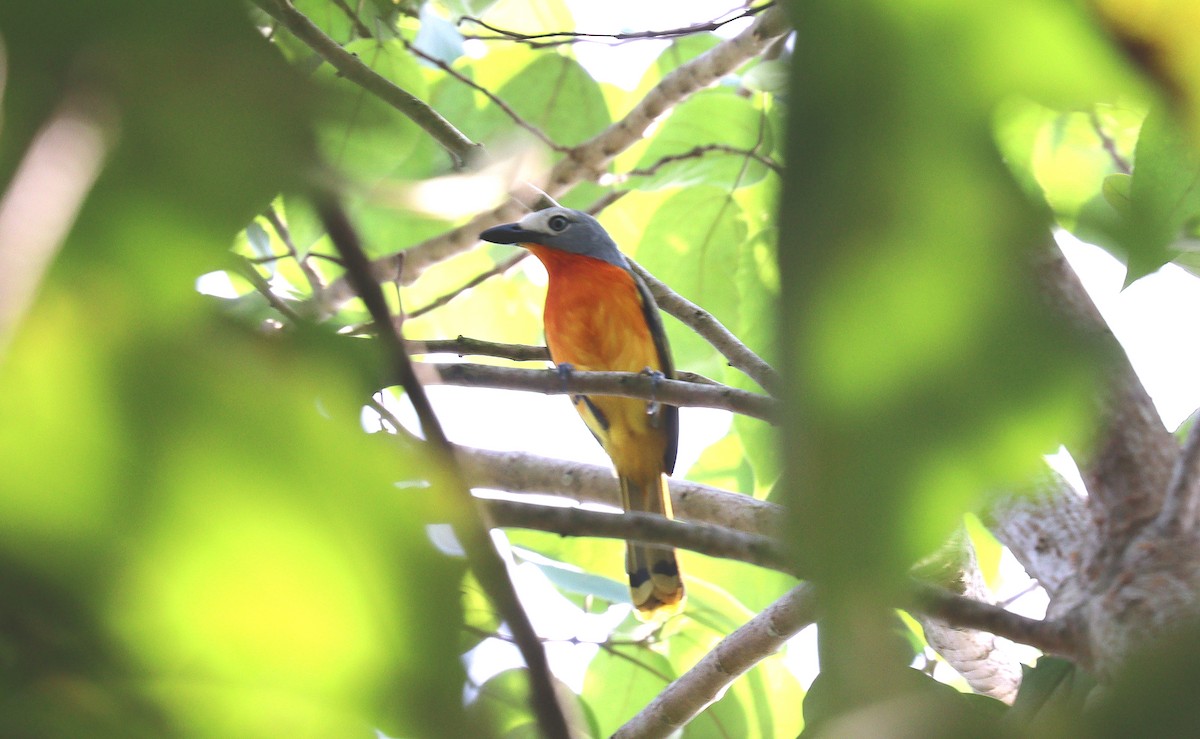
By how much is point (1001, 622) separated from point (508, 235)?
4.15m

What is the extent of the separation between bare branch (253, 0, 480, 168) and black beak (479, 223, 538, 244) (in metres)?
1.77

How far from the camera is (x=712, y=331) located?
9.39 ft

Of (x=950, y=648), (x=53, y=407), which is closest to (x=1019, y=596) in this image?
(x=950, y=648)

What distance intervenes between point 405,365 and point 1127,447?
0.70m

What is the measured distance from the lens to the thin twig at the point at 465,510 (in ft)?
1.36

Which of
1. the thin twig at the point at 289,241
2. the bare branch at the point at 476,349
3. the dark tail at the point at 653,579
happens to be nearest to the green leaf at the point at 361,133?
the thin twig at the point at 289,241

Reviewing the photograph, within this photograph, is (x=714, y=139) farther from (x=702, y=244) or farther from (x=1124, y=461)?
(x=1124, y=461)

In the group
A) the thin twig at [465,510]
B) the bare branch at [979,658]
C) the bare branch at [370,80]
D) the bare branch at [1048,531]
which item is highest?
the bare branch at [370,80]

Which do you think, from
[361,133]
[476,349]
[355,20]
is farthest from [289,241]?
[361,133]

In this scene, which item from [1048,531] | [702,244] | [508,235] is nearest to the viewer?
[1048,531]

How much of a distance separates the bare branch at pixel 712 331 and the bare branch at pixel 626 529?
1.59 metres

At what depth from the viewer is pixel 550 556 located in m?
3.48

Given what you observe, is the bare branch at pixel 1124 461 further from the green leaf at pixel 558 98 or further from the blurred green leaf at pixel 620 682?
the green leaf at pixel 558 98

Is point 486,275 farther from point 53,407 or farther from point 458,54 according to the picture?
point 53,407
